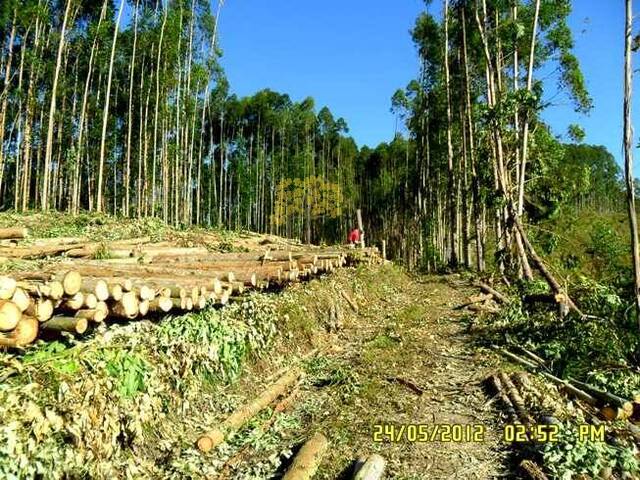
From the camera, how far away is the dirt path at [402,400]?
4.36 meters

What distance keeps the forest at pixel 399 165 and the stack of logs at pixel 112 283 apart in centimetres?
11

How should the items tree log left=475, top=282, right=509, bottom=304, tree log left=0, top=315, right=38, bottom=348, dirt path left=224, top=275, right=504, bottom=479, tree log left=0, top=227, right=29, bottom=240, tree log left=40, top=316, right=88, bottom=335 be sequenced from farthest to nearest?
tree log left=475, top=282, right=509, bottom=304, tree log left=0, top=227, right=29, bottom=240, dirt path left=224, top=275, right=504, bottom=479, tree log left=40, top=316, right=88, bottom=335, tree log left=0, top=315, right=38, bottom=348

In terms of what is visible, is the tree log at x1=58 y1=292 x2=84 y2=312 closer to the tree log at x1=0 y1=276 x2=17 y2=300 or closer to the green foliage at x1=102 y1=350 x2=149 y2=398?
the green foliage at x1=102 y1=350 x2=149 y2=398

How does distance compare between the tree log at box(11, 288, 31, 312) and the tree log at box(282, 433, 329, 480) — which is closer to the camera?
the tree log at box(11, 288, 31, 312)

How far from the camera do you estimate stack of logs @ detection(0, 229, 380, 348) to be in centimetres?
390

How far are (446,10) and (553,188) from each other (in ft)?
33.7

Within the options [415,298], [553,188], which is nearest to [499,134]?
[553,188]

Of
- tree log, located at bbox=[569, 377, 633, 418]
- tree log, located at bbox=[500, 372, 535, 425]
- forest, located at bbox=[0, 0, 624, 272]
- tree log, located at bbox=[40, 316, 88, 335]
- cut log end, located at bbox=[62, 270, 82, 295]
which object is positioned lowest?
tree log, located at bbox=[500, 372, 535, 425]

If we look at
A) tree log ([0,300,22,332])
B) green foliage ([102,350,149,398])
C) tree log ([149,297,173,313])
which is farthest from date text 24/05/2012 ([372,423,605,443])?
tree log ([0,300,22,332])

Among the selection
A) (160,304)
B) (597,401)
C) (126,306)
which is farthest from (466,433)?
(126,306)

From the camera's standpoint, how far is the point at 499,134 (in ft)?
47.4

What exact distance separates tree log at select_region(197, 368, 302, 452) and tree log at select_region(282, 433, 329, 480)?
85 centimetres

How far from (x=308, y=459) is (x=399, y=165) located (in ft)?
139

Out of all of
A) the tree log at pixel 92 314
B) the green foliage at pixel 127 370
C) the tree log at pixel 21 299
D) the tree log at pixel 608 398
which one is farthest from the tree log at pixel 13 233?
the tree log at pixel 608 398
